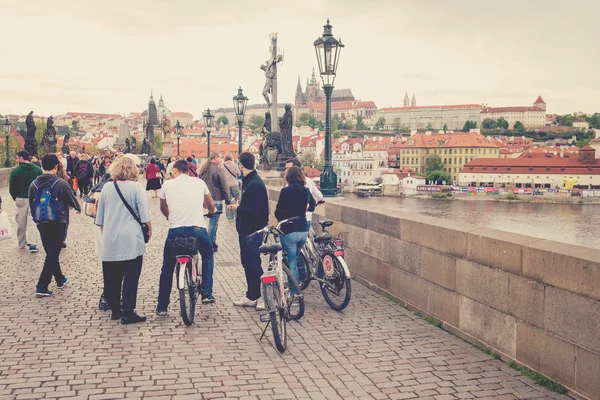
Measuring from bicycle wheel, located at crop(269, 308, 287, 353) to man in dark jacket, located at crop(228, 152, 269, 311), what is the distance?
1209 millimetres

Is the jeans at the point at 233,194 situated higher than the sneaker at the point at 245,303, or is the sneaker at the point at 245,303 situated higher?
the jeans at the point at 233,194

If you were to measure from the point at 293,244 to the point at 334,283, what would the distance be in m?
0.61

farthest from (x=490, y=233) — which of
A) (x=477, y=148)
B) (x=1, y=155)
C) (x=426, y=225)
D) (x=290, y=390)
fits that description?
(x=477, y=148)

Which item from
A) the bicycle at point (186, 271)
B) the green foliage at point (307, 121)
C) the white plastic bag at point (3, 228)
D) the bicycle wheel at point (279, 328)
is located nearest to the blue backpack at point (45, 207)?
the white plastic bag at point (3, 228)

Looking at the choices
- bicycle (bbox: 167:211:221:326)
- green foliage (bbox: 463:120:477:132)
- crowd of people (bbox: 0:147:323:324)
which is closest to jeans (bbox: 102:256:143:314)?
crowd of people (bbox: 0:147:323:324)

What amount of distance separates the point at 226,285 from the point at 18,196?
416cm

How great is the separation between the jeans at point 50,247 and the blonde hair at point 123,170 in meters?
1.45

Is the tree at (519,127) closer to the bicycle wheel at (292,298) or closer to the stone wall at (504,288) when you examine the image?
the stone wall at (504,288)

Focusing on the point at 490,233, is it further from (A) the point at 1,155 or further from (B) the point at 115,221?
(A) the point at 1,155

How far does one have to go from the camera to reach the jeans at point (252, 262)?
6399mm

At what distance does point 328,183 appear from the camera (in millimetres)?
11328

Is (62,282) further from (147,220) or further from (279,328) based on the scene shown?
(279,328)

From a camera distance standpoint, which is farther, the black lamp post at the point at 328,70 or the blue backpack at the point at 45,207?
the black lamp post at the point at 328,70

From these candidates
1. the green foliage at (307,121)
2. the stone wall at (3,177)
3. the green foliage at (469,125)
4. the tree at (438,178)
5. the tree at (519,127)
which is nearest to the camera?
the stone wall at (3,177)
